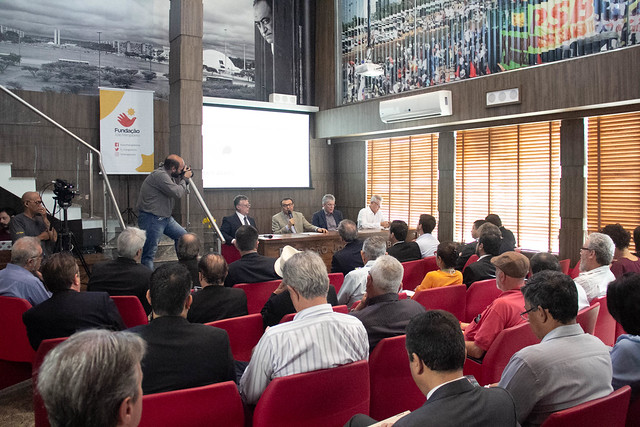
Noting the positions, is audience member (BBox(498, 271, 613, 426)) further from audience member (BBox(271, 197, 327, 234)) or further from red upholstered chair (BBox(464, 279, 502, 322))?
audience member (BBox(271, 197, 327, 234))

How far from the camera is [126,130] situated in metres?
7.83

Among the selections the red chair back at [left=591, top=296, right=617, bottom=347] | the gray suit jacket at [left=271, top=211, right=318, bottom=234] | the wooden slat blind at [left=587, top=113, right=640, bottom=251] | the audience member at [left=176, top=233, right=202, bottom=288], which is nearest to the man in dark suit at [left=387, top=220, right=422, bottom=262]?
the audience member at [left=176, top=233, right=202, bottom=288]

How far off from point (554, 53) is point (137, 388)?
264 inches

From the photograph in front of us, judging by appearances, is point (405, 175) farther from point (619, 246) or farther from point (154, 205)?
point (619, 246)

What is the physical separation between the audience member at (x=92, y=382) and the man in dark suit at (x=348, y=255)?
3.75 meters

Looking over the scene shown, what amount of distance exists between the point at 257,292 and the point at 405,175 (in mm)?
5886

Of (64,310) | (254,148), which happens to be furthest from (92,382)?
(254,148)

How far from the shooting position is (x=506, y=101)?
6664mm

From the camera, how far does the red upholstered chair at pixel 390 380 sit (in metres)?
2.32

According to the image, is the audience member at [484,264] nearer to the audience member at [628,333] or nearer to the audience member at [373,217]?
the audience member at [628,333]

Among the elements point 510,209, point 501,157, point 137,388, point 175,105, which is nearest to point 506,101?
point 501,157

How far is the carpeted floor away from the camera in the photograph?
9.86ft

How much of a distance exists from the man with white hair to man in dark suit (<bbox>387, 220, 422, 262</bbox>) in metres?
1.73

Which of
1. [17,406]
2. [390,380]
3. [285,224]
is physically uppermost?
[285,224]
